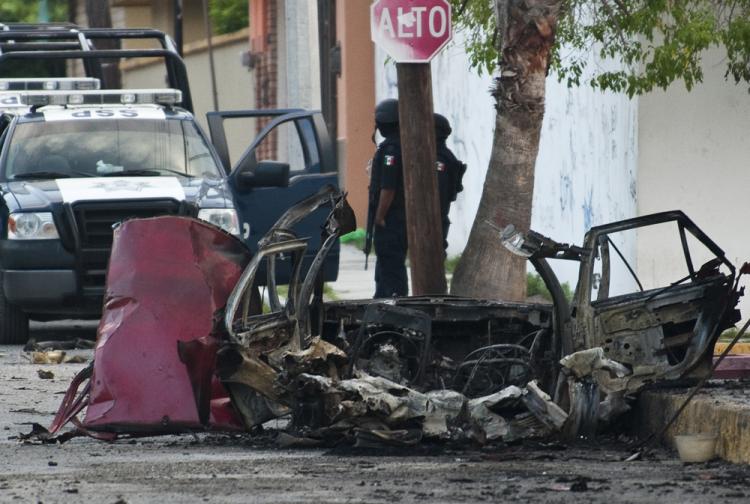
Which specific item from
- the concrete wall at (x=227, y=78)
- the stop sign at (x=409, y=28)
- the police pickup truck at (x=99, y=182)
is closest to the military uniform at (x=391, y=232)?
the police pickup truck at (x=99, y=182)

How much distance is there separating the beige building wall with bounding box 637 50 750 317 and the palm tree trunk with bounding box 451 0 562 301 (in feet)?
9.16

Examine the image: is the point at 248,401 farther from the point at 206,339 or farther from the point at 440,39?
the point at 440,39

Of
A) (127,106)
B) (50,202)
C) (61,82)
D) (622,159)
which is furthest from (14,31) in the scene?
(622,159)

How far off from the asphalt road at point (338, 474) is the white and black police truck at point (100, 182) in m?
4.82

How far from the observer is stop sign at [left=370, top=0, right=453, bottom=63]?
437 inches

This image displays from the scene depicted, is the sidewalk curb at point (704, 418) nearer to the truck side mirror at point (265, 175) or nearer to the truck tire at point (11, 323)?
the truck side mirror at point (265, 175)

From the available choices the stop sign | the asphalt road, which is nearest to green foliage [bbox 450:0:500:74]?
the stop sign

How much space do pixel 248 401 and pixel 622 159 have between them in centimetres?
769

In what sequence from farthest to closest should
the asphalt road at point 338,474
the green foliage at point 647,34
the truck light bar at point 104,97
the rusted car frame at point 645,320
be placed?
the truck light bar at point 104,97 < the green foliage at point 647,34 < the rusted car frame at point 645,320 < the asphalt road at point 338,474

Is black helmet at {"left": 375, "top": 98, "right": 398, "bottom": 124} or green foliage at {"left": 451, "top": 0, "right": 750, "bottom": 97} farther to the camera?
black helmet at {"left": 375, "top": 98, "right": 398, "bottom": 124}

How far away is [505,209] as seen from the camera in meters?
12.1

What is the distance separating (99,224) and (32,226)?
52 cm

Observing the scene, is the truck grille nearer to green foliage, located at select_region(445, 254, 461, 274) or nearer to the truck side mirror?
the truck side mirror

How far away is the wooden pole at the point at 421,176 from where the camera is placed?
11.2 metres
